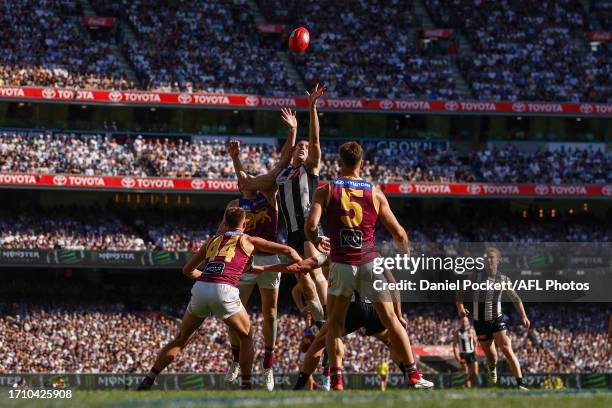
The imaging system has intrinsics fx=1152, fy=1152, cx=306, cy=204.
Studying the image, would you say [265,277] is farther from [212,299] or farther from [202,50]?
[202,50]

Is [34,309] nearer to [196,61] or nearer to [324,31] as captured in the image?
[196,61]

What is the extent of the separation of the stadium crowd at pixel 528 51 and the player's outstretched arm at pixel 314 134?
41933 mm

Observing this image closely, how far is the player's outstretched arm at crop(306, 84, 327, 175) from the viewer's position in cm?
1519

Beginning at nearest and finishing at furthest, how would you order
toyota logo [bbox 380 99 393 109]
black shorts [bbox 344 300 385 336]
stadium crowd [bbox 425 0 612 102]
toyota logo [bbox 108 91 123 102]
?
black shorts [bbox 344 300 385 336] → toyota logo [bbox 108 91 123 102] → toyota logo [bbox 380 99 393 109] → stadium crowd [bbox 425 0 612 102]

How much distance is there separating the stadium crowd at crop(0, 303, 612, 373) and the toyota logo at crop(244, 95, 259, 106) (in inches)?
→ 445

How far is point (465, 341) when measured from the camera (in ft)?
102

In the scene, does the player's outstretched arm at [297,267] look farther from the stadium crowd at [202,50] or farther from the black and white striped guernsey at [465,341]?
the stadium crowd at [202,50]

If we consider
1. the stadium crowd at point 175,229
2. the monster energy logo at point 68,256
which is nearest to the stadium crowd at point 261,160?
the stadium crowd at point 175,229

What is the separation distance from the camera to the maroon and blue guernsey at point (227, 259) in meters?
14.5

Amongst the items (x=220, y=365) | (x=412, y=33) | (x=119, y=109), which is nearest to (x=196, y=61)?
(x=119, y=109)

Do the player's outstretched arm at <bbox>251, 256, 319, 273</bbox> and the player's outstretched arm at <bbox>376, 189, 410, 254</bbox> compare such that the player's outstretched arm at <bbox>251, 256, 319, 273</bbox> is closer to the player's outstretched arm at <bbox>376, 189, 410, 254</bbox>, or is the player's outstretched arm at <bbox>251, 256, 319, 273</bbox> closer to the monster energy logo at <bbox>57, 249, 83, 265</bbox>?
the player's outstretched arm at <bbox>376, 189, 410, 254</bbox>

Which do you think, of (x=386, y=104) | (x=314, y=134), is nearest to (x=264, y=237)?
(x=314, y=134)

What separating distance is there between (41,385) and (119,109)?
18462 millimetres

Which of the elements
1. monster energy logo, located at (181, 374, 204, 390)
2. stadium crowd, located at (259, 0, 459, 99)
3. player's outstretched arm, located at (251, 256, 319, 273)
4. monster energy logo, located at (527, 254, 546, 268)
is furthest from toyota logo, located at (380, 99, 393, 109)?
player's outstretched arm, located at (251, 256, 319, 273)
